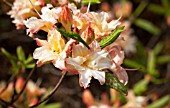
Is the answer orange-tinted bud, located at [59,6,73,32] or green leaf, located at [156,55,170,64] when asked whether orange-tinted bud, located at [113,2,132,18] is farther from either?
orange-tinted bud, located at [59,6,73,32]

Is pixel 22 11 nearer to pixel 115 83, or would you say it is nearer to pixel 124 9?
pixel 115 83

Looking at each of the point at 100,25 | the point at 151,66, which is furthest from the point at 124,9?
the point at 100,25

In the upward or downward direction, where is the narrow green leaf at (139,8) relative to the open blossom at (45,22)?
downward

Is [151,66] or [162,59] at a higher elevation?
[151,66]

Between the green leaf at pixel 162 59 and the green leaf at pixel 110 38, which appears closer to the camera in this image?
the green leaf at pixel 110 38

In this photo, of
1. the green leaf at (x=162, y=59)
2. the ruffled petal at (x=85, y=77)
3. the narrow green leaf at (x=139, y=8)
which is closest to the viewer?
the ruffled petal at (x=85, y=77)

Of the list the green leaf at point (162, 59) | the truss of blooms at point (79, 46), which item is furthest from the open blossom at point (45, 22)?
the green leaf at point (162, 59)

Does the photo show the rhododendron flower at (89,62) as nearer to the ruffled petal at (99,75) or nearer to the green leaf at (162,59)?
the ruffled petal at (99,75)

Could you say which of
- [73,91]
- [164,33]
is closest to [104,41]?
[73,91]
